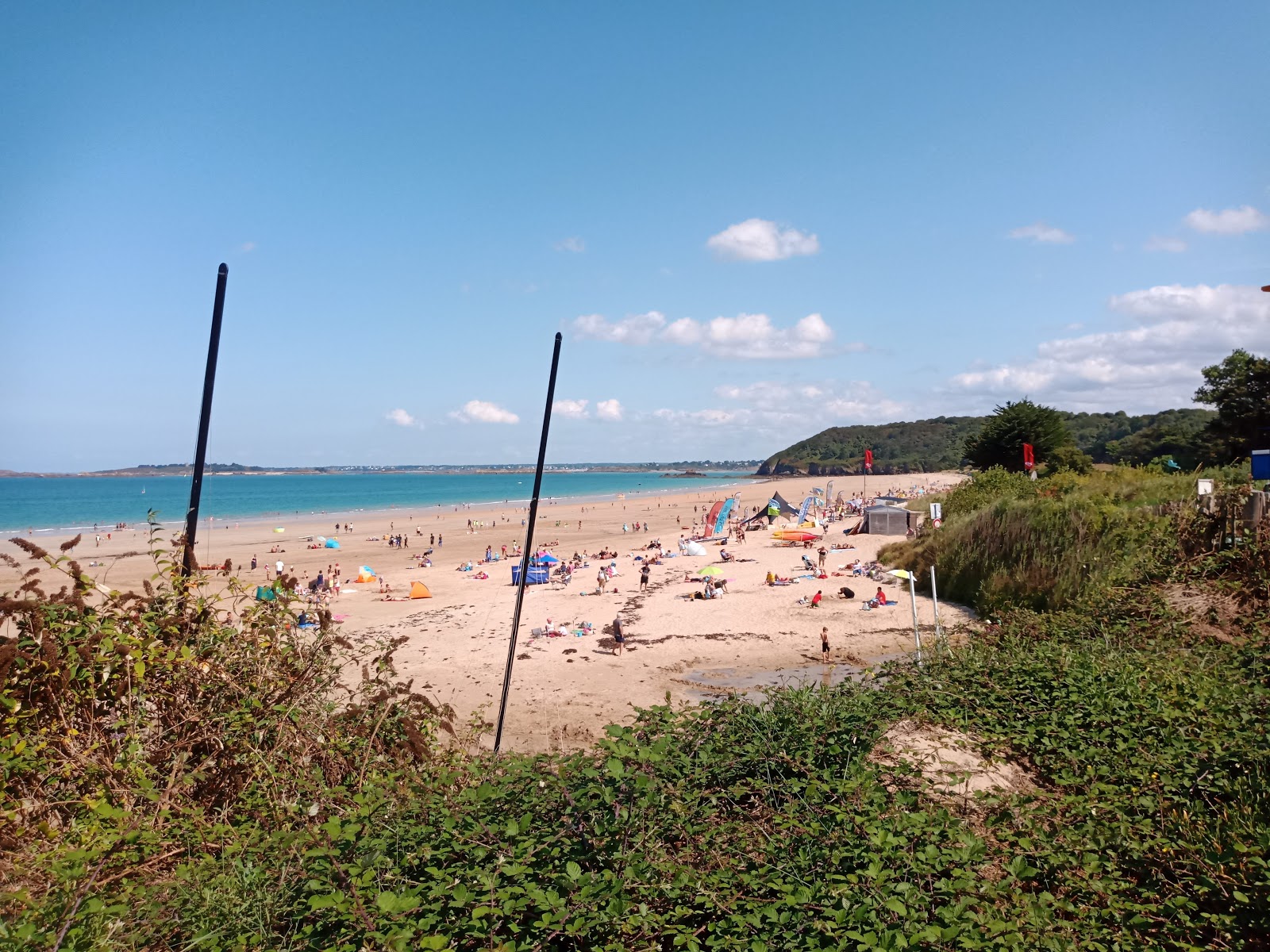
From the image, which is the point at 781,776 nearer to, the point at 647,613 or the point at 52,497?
the point at 647,613

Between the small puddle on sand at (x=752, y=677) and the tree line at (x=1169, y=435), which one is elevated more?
the tree line at (x=1169, y=435)

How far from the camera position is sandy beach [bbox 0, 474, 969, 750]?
11.4m

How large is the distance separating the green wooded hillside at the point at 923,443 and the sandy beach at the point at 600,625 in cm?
4954

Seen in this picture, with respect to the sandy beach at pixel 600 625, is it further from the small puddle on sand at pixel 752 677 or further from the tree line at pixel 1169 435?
the tree line at pixel 1169 435

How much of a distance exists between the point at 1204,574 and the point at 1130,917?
26.4ft

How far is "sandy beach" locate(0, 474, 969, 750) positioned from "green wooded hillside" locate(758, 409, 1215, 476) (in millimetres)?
49543

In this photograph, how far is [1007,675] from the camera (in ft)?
20.9

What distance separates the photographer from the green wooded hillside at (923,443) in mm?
88750

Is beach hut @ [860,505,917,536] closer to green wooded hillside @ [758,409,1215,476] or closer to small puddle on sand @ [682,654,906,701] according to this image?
small puddle on sand @ [682,654,906,701]

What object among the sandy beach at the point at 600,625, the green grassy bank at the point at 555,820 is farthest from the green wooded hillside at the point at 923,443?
the green grassy bank at the point at 555,820

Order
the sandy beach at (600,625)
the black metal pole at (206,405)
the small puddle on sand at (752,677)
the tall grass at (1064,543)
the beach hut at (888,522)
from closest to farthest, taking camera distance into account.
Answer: the black metal pole at (206,405) < the tall grass at (1064,543) < the small puddle on sand at (752,677) < the sandy beach at (600,625) < the beach hut at (888,522)

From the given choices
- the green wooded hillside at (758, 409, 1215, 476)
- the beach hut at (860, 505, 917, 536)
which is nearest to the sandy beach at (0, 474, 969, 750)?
the beach hut at (860, 505, 917, 536)

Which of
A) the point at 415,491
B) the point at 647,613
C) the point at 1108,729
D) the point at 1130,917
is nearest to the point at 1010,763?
the point at 1108,729

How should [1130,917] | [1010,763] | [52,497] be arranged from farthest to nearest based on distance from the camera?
[52,497] < [1010,763] < [1130,917]
